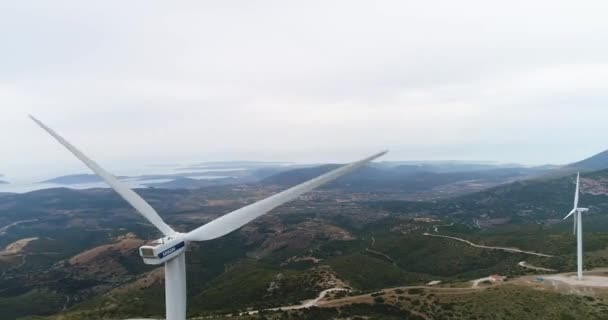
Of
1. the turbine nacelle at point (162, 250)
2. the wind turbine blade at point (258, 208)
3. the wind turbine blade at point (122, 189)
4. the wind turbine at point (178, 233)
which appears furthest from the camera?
the wind turbine blade at point (122, 189)

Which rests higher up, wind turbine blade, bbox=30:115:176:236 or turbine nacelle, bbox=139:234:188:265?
wind turbine blade, bbox=30:115:176:236

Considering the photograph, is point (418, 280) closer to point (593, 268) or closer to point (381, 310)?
point (593, 268)

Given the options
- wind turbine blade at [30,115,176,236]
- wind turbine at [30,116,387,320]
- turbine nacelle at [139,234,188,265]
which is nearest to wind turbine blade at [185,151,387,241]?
wind turbine at [30,116,387,320]

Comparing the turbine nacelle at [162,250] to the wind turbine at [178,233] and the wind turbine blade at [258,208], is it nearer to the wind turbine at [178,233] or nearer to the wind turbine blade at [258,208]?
the wind turbine at [178,233]

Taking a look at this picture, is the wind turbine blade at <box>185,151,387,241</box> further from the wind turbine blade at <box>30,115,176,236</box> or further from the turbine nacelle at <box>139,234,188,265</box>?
the wind turbine blade at <box>30,115,176,236</box>

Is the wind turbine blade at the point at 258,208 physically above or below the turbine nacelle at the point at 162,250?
above

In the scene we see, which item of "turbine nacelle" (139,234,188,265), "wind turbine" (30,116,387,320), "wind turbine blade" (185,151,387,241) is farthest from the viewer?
"wind turbine blade" (185,151,387,241)

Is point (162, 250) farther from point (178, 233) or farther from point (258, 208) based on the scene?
point (258, 208)

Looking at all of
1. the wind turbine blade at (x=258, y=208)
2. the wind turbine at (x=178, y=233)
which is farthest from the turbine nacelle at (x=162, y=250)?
the wind turbine blade at (x=258, y=208)

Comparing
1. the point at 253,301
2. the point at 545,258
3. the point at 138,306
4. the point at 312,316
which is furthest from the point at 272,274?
the point at 545,258
